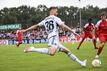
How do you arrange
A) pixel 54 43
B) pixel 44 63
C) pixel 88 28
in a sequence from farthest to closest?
pixel 88 28, pixel 44 63, pixel 54 43

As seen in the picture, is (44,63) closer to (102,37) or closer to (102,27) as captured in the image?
(102,37)

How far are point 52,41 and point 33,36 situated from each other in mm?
45013

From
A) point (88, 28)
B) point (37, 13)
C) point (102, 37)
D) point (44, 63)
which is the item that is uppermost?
point (37, 13)

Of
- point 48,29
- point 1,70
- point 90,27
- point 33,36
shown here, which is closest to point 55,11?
point 48,29

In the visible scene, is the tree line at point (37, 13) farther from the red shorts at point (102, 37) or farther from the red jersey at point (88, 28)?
the red shorts at point (102, 37)

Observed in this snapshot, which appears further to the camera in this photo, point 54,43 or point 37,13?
point 37,13

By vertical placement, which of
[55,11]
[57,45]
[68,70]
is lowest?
[68,70]

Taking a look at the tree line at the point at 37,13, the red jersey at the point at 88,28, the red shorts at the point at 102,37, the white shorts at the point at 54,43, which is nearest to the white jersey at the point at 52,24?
the white shorts at the point at 54,43

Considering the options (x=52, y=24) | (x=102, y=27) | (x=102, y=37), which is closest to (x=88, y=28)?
(x=102, y=27)

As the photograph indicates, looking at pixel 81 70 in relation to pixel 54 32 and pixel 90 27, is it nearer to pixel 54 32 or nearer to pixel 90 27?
pixel 54 32

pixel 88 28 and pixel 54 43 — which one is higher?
pixel 88 28

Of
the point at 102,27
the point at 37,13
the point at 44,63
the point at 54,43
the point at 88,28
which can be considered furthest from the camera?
the point at 37,13

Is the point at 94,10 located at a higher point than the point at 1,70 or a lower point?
higher

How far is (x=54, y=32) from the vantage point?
13609 millimetres
